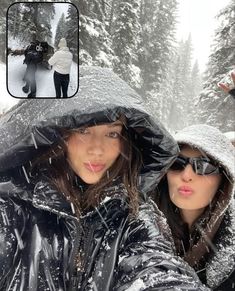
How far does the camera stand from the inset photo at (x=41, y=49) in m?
1.76

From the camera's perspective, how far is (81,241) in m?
2.45

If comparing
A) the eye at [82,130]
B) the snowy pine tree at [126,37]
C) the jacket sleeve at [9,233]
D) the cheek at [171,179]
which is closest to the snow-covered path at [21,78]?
the eye at [82,130]

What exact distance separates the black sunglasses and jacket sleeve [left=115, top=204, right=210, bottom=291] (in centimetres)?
91

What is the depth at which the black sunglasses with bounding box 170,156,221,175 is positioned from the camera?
3.36 m

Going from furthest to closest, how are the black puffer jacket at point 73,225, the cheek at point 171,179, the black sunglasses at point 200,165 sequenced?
the cheek at point 171,179 < the black sunglasses at point 200,165 < the black puffer jacket at point 73,225

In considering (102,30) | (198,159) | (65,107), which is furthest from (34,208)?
(102,30)

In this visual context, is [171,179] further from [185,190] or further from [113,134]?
[113,134]

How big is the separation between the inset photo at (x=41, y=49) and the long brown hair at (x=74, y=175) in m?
0.78

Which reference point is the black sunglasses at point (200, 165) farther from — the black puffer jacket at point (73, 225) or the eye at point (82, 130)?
the eye at point (82, 130)

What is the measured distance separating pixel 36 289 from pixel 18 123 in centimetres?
100

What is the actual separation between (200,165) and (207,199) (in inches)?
14.1

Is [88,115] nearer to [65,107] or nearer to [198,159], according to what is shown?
[65,107]

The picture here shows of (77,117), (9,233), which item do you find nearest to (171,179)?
(77,117)

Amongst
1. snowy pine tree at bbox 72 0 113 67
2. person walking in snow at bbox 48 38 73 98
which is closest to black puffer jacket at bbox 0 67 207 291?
person walking in snow at bbox 48 38 73 98
